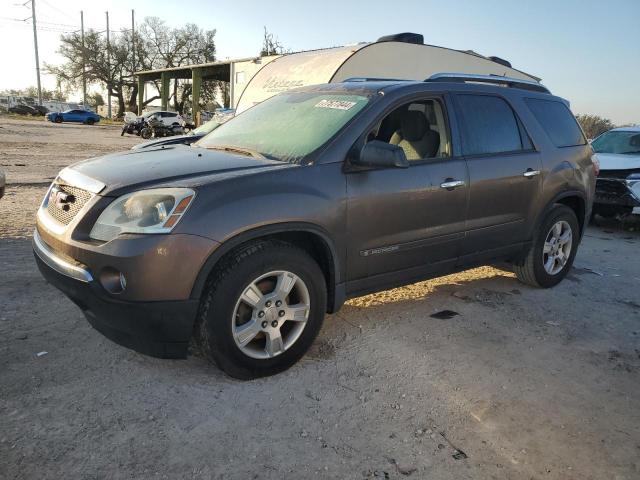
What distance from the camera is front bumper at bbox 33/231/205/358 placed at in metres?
2.69

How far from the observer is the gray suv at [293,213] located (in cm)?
273

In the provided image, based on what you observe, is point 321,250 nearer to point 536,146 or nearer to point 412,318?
point 412,318

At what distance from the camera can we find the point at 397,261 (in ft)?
12.1

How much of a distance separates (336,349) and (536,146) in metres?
2.63

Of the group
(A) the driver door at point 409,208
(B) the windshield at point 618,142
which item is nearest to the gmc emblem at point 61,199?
(A) the driver door at point 409,208

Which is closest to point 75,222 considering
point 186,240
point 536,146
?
point 186,240

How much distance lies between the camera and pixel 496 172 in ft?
13.8

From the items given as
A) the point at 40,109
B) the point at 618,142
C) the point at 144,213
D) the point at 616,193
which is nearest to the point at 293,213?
the point at 144,213

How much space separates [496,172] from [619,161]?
5.68m

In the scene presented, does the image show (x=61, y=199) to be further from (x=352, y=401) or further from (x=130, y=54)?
(x=130, y=54)

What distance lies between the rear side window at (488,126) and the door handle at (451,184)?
0.27 metres

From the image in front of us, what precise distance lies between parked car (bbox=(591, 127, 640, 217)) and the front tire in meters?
6.85

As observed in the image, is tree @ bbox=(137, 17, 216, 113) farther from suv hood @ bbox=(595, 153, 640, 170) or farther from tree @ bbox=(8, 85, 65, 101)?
suv hood @ bbox=(595, 153, 640, 170)

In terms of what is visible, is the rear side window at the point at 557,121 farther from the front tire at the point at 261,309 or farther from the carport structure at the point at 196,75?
the carport structure at the point at 196,75
